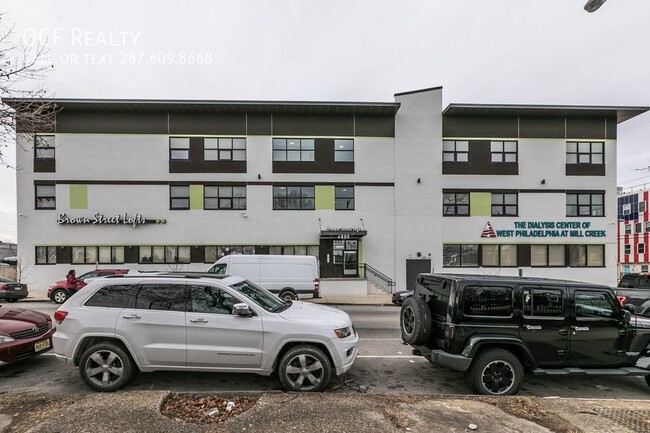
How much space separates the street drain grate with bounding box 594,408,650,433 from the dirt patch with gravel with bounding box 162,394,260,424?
14.2 ft

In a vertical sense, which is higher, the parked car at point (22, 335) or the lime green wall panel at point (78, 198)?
the lime green wall panel at point (78, 198)

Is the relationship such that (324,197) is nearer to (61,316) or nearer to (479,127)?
(479,127)

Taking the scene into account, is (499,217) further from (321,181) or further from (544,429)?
(544,429)

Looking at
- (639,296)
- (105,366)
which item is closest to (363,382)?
(105,366)

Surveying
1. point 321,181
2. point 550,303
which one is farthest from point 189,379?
point 321,181

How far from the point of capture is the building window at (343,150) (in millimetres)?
19562

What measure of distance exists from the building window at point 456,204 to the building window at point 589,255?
7.06 metres

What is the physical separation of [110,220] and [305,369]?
18118mm

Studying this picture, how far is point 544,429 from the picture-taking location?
3543 millimetres

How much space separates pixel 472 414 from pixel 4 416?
5.50 meters

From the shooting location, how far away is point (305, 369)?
484cm

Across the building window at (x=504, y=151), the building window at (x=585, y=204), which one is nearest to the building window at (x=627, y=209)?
the building window at (x=585, y=204)

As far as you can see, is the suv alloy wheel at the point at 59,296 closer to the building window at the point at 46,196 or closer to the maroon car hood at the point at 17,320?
the building window at the point at 46,196

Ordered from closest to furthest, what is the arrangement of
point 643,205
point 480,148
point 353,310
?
point 353,310, point 480,148, point 643,205
